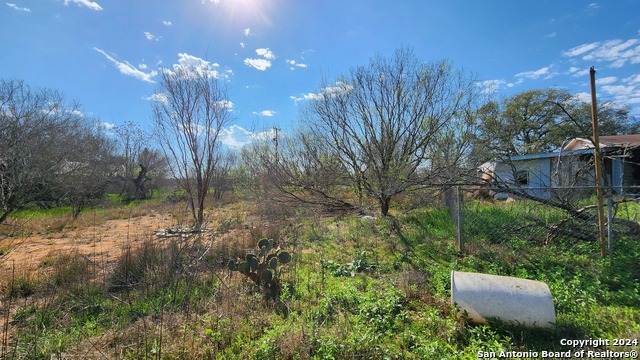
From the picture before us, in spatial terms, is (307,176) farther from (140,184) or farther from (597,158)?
(140,184)

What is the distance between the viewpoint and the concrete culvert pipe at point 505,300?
267 centimetres

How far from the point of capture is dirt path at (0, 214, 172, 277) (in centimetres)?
573

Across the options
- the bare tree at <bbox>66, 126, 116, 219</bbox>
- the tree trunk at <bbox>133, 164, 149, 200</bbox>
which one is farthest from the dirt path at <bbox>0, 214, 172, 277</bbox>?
the tree trunk at <bbox>133, 164, 149, 200</bbox>

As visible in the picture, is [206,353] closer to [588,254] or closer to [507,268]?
[507,268]

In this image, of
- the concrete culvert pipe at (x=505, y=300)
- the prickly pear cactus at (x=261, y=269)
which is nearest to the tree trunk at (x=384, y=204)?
the prickly pear cactus at (x=261, y=269)

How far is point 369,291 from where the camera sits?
3.66m

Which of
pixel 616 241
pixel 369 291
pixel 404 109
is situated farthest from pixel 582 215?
pixel 404 109

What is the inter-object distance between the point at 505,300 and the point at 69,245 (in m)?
10.2

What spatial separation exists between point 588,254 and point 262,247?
17.6 feet

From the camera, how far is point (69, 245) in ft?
25.6

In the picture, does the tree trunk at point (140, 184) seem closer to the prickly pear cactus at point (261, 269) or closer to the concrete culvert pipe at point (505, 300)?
the prickly pear cactus at point (261, 269)

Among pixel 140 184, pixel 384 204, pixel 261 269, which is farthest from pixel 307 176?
pixel 140 184

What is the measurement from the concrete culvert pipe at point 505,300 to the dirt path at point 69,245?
554 cm

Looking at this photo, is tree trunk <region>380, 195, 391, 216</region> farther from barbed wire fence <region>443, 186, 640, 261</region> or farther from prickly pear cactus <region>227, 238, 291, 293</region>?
prickly pear cactus <region>227, 238, 291, 293</region>
